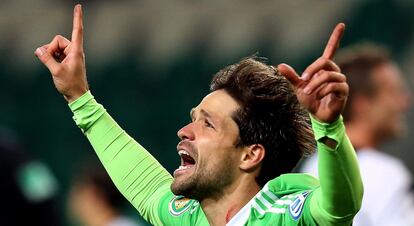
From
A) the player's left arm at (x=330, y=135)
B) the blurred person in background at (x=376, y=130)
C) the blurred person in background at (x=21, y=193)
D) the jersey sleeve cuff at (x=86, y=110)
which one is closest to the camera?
the player's left arm at (x=330, y=135)

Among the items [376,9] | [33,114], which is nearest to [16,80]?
[33,114]

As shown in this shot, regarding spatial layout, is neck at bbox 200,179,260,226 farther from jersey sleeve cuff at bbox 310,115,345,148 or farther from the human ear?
jersey sleeve cuff at bbox 310,115,345,148

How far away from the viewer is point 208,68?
378 inches

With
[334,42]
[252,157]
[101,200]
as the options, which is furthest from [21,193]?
[101,200]

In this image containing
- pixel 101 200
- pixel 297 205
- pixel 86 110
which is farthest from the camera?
pixel 101 200

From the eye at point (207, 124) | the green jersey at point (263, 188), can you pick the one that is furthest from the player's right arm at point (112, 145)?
the eye at point (207, 124)

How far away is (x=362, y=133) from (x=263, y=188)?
1.87 metres

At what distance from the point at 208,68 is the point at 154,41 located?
73cm

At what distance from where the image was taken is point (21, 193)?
145 inches

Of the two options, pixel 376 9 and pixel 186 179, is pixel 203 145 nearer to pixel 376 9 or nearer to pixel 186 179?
pixel 186 179

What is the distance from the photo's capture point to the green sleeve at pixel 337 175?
10.6 ft

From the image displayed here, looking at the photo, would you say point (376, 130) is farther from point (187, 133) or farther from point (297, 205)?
point (297, 205)

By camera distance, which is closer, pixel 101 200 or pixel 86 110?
pixel 86 110

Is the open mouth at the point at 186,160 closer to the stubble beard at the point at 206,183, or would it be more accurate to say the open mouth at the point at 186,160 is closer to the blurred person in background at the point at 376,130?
the stubble beard at the point at 206,183
